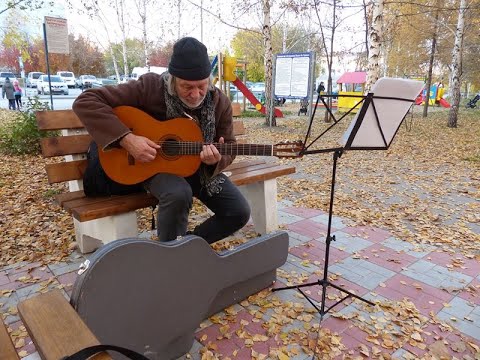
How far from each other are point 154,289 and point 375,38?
28.8 feet

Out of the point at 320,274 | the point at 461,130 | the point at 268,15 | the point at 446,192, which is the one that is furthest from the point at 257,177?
the point at 461,130

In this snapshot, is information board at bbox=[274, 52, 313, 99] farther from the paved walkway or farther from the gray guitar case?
the gray guitar case

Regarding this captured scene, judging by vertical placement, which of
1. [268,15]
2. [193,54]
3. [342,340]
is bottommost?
→ [342,340]

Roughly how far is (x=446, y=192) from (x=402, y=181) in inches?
27.0

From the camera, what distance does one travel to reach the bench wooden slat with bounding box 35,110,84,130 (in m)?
2.82

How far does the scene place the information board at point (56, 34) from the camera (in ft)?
22.0

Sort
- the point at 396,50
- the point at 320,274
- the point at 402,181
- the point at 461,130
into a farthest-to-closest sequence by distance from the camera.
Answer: the point at 396,50
the point at 461,130
the point at 402,181
the point at 320,274

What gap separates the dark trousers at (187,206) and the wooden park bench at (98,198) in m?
0.25

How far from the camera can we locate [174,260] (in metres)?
1.78

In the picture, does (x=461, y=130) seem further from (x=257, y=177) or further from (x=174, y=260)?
(x=174, y=260)

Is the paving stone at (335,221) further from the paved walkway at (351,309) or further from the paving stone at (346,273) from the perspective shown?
the paving stone at (346,273)

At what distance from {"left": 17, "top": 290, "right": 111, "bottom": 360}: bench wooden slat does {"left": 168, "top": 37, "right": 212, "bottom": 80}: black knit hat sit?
1.57 meters

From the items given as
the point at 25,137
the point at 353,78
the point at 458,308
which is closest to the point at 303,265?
the point at 458,308

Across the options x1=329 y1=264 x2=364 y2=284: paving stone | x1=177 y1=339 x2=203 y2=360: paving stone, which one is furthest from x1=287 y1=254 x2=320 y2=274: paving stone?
x1=177 y1=339 x2=203 y2=360: paving stone
